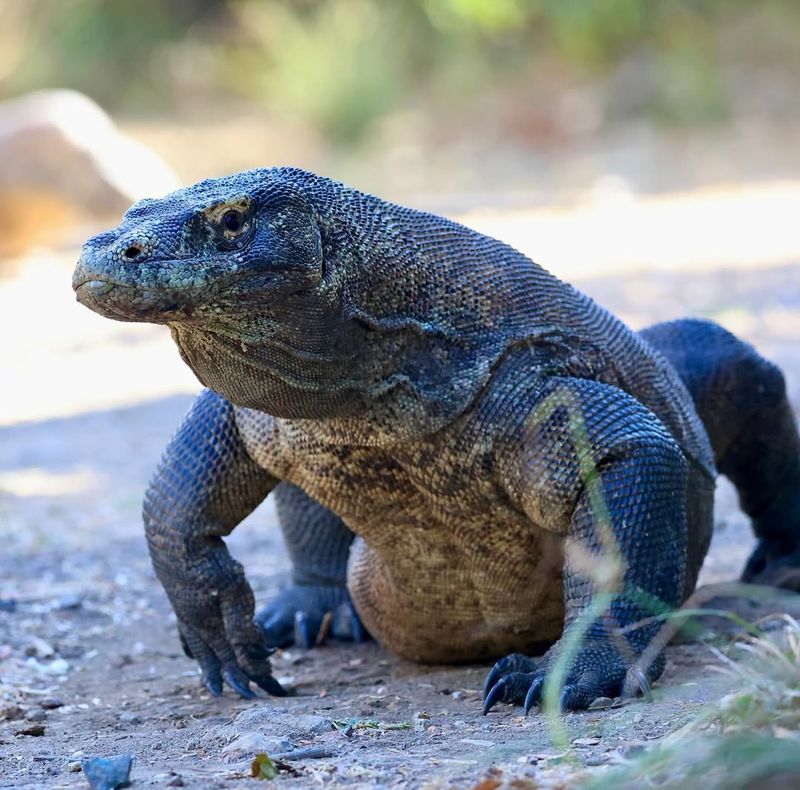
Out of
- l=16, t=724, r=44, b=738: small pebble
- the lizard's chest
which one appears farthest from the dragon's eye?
l=16, t=724, r=44, b=738: small pebble

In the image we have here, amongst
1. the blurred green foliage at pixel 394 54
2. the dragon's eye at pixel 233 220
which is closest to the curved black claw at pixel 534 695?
the dragon's eye at pixel 233 220

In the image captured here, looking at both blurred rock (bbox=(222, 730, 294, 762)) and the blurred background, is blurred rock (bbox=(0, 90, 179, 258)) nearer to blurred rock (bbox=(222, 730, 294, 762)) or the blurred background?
the blurred background

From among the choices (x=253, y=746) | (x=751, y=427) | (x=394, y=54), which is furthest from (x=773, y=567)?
(x=394, y=54)

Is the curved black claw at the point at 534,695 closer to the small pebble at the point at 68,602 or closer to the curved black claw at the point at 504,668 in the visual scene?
the curved black claw at the point at 504,668

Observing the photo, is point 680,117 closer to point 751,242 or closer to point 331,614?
point 751,242

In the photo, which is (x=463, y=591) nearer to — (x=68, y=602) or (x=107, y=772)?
(x=107, y=772)
